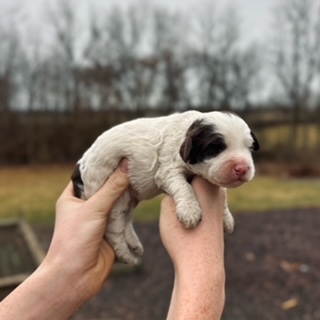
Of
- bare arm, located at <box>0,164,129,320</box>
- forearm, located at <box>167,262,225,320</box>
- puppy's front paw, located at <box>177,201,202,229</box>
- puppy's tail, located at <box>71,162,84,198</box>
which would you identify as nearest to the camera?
forearm, located at <box>167,262,225,320</box>

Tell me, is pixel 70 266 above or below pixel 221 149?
below

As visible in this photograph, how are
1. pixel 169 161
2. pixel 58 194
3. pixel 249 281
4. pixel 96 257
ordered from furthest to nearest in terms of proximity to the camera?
pixel 58 194
pixel 249 281
pixel 96 257
pixel 169 161

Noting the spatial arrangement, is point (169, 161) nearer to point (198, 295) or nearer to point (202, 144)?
point (202, 144)

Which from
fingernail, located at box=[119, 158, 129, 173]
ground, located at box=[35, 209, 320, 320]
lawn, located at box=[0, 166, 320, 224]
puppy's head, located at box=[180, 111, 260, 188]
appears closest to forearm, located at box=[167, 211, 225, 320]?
puppy's head, located at box=[180, 111, 260, 188]

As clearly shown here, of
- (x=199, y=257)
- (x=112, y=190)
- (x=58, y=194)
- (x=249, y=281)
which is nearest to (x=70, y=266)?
(x=112, y=190)

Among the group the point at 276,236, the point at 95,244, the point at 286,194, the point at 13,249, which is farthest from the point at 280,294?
the point at 286,194

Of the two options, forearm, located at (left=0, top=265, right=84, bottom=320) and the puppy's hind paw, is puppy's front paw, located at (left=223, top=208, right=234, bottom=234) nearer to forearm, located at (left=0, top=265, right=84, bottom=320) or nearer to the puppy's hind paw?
the puppy's hind paw
